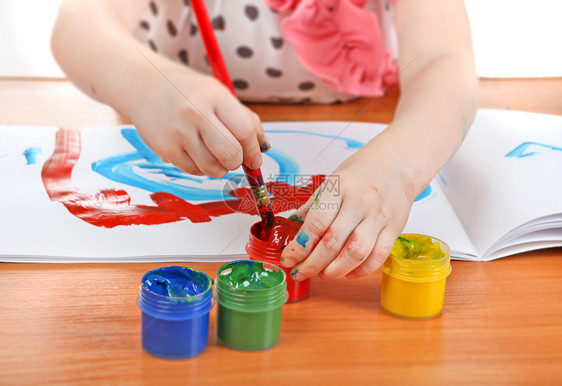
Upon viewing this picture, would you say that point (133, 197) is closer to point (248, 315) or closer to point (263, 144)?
point (263, 144)

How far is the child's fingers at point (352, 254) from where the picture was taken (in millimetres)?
519

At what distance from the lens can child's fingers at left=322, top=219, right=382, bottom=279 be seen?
1.70ft

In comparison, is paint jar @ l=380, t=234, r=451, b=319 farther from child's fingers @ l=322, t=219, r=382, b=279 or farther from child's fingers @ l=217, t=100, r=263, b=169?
child's fingers @ l=217, t=100, r=263, b=169

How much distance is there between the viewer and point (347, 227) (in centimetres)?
52

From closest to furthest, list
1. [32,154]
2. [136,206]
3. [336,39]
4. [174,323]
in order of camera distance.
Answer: [174,323]
[136,206]
[32,154]
[336,39]

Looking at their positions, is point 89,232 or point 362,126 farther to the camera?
point 362,126

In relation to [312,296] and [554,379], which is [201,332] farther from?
[554,379]

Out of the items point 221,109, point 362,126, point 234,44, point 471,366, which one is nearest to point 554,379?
point 471,366

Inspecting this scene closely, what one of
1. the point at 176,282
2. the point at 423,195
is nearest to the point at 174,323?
the point at 176,282

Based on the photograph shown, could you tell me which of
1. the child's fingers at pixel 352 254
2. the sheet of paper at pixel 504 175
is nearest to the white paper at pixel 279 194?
the sheet of paper at pixel 504 175

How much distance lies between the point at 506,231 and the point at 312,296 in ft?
0.73

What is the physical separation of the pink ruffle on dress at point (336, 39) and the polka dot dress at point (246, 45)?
28 mm

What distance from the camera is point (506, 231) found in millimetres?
605

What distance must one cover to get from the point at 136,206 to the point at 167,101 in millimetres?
142
